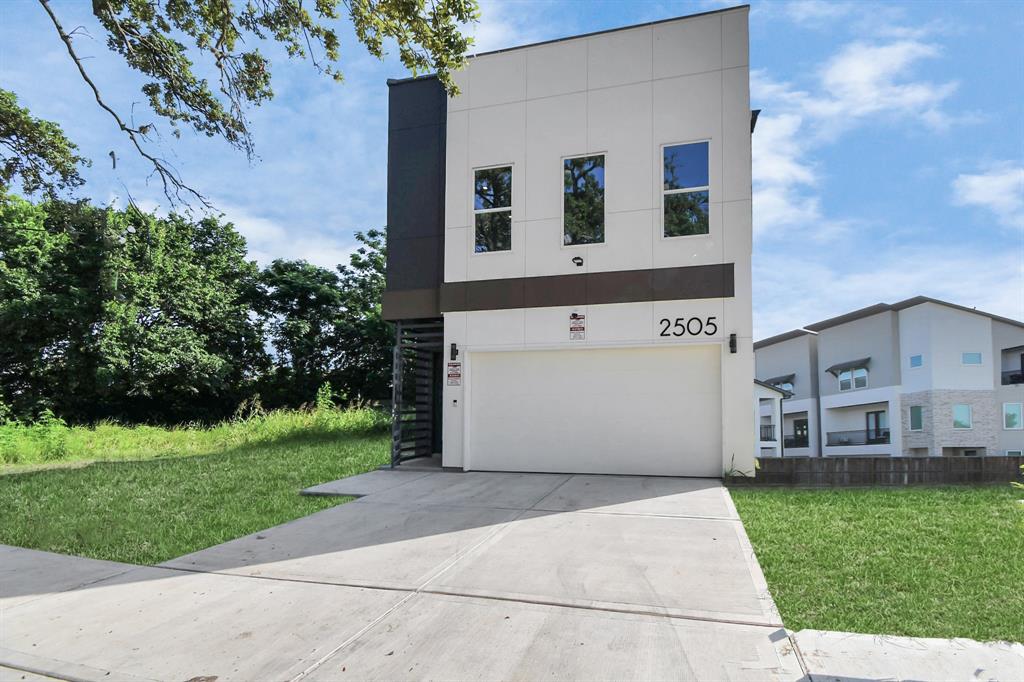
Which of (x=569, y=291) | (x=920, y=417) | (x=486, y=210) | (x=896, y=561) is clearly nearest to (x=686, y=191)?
(x=569, y=291)

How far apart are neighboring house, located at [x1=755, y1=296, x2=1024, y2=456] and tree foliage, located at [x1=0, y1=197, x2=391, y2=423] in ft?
92.5

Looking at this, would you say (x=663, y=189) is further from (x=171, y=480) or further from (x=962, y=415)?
(x=962, y=415)

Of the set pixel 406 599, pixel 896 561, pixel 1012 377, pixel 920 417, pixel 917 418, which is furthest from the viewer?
pixel 1012 377

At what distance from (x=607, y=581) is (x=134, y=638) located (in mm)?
3296

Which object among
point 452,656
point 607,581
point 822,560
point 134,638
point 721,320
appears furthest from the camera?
point 721,320

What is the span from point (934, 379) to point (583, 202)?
3137 cm

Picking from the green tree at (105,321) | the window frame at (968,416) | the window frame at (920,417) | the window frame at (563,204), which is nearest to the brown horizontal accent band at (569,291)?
the window frame at (563,204)

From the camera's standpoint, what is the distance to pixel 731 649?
379 centimetres

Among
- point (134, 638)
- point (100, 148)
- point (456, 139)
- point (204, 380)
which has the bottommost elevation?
point (134, 638)

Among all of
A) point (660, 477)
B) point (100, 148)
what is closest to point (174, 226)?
point (100, 148)

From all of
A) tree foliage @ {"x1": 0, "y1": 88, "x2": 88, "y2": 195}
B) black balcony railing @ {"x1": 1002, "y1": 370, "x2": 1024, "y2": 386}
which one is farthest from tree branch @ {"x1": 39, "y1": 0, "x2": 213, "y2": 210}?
black balcony railing @ {"x1": 1002, "y1": 370, "x2": 1024, "y2": 386}

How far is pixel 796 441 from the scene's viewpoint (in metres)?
46.2

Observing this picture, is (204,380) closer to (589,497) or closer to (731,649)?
(589,497)

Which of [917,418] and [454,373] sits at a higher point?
[454,373]
